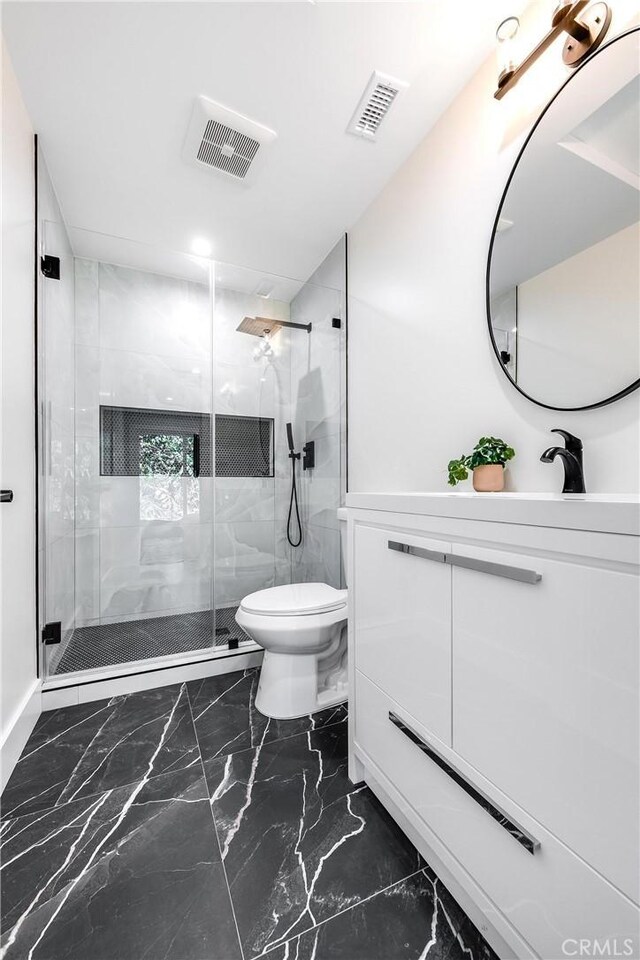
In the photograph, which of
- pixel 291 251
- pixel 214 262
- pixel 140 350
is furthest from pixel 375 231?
pixel 140 350

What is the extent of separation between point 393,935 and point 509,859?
34 centimetres

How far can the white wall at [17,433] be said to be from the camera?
1.29 metres

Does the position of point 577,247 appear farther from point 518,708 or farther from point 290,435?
point 290,435

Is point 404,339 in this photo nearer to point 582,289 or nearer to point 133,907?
point 582,289

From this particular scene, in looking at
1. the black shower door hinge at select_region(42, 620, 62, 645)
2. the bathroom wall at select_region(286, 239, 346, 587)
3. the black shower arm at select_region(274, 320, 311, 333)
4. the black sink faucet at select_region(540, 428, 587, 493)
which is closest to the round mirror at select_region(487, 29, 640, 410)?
the black sink faucet at select_region(540, 428, 587, 493)

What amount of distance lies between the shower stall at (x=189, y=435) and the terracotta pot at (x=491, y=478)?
1.12 meters

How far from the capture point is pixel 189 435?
2420 millimetres

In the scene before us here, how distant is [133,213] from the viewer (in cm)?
212

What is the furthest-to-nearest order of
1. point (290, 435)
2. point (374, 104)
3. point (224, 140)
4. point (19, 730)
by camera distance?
point (290, 435) < point (224, 140) < point (374, 104) < point (19, 730)

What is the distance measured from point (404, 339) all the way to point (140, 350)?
1674 millimetres

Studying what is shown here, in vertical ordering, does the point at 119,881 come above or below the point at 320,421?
below

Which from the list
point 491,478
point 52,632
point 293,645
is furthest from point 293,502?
point 491,478

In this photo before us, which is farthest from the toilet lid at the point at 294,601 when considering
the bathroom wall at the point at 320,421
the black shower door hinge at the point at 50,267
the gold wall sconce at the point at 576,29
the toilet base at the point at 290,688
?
the gold wall sconce at the point at 576,29

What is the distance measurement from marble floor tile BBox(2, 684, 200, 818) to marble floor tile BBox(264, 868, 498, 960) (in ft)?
2.25
